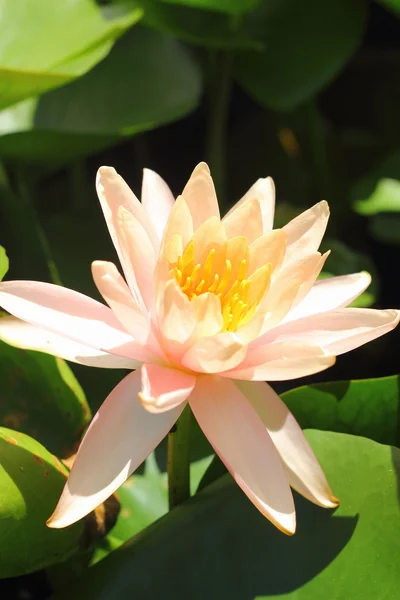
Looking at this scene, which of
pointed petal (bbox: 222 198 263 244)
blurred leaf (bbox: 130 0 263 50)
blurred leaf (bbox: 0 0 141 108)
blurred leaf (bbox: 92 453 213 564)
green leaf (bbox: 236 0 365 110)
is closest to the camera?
pointed petal (bbox: 222 198 263 244)

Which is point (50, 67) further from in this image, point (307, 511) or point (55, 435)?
point (307, 511)

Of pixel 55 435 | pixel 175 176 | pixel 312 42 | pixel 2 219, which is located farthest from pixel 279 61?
pixel 55 435

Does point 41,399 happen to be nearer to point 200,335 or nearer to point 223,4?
point 200,335

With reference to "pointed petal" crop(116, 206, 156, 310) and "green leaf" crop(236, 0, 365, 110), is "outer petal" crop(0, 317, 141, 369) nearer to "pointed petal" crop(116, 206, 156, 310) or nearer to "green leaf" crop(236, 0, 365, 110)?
"pointed petal" crop(116, 206, 156, 310)

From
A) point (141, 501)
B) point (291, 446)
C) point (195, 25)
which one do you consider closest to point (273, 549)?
point (291, 446)

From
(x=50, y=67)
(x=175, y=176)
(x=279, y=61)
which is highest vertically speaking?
(x=50, y=67)

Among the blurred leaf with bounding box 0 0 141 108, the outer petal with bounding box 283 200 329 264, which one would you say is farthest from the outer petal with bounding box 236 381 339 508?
the blurred leaf with bounding box 0 0 141 108

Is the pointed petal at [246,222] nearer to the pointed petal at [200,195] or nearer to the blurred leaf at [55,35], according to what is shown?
the pointed petal at [200,195]
